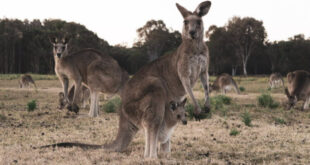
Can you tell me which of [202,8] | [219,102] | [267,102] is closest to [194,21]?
[202,8]

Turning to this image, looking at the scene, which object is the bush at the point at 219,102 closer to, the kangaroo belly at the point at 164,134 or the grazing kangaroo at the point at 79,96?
the grazing kangaroo at the point at 79,96

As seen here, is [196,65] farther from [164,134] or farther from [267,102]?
[267,102]

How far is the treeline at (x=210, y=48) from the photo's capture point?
→ 4559cm

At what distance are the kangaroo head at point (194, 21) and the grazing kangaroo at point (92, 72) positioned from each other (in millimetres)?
4174

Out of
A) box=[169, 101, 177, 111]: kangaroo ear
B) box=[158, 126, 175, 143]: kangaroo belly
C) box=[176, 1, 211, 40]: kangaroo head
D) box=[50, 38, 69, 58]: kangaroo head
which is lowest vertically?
box=[158, 126, 175, 143]: kangaroo belly

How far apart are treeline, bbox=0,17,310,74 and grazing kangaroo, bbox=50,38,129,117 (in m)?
37.4

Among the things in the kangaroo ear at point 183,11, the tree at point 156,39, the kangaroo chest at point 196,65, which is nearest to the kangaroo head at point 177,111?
the kangaroo chest at point 196,65

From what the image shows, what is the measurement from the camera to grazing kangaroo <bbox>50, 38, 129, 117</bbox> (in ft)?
26.5

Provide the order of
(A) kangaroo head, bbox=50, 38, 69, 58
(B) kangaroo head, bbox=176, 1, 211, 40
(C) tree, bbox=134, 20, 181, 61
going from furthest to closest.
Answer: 1. (C) tree, bbox=134, 20, 181, 61
2. (A) kangaroo head, bbox=50, 38, 69, 58
3. (B) kangaroo head, bbox=176, 1, 211, 40

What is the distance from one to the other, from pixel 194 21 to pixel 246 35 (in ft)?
145

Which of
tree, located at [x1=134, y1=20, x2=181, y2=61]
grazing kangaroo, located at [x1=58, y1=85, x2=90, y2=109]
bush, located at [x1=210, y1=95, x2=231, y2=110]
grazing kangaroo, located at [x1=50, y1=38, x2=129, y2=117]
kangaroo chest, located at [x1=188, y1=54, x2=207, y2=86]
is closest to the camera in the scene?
kangaroo chest, located at [x1=188, y1=54, x2=207, y2=86]

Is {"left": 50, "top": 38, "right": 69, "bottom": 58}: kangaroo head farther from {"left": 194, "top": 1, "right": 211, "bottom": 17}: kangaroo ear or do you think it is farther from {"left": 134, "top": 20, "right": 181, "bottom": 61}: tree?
{"left": 134, "top": 20, "right": 181, "bottom": 61}: tree

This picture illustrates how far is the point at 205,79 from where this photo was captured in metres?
4.51

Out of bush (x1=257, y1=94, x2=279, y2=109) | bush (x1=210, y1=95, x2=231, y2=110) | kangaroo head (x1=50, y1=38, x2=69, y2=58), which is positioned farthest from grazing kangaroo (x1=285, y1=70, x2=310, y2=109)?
kangaroo head (x1=50, y1=38, x2=69, y2=58)
